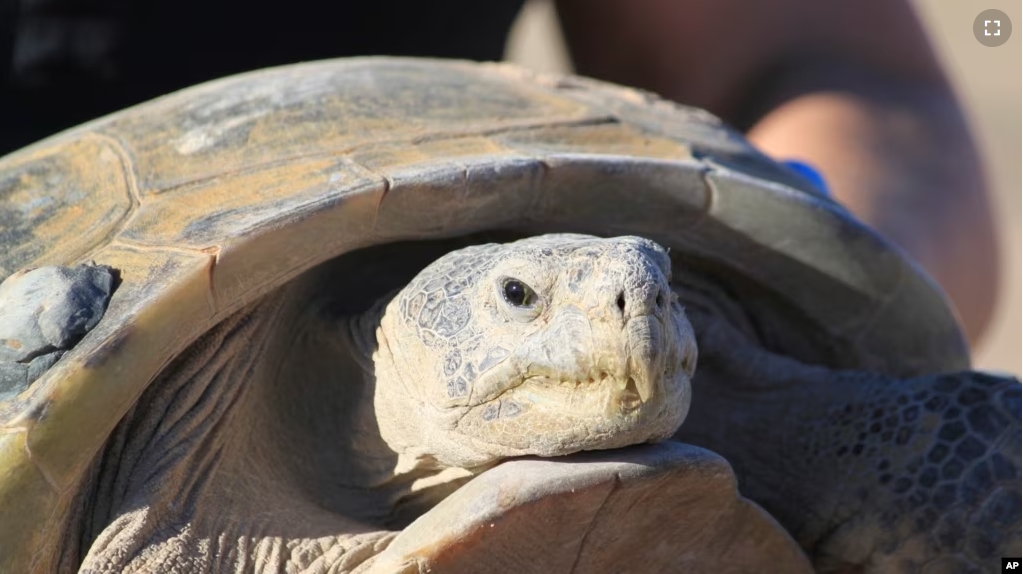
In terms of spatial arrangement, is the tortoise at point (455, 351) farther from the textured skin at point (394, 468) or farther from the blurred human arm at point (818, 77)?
the blurred human arm at point (818, 77)

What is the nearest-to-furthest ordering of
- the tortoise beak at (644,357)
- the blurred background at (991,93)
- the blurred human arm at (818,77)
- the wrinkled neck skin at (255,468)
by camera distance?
the tortoise beak at (644,357), the wrinkled neck skin at (255,468), the blurred human arm at (818,77), the blurred background at (991,93)

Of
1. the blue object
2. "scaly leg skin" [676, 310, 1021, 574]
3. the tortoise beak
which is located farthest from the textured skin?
the blue object

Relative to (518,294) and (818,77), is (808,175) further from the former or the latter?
(818,77)

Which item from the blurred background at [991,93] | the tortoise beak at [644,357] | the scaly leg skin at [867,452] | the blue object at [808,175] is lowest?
the blurred background at [991,93]

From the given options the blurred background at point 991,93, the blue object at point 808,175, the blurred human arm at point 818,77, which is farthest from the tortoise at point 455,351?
the blurred human arm at point 818,77

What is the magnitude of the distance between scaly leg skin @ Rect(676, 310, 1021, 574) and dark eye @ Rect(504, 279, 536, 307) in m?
0.39

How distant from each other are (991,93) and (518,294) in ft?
27.9

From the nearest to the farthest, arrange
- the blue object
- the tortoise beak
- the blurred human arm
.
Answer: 1. the tortoise beak
2. the blue object
3. the blurred human arm

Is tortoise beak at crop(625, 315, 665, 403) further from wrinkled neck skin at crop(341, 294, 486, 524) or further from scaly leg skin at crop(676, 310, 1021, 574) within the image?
scaly leg skin at crop(676, 310, 1021, 574)

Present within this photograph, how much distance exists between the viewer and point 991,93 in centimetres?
859

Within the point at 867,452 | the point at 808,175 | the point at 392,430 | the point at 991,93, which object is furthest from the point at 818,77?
the point at 991,93

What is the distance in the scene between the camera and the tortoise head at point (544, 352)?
910 millimetres

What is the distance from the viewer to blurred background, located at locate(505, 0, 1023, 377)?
310cm

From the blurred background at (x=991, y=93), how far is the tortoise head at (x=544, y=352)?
1.20m
